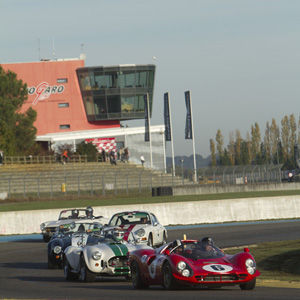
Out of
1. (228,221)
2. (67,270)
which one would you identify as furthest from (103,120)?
(67,270)

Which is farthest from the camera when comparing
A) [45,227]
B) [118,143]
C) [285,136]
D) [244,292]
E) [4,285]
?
[285,136]

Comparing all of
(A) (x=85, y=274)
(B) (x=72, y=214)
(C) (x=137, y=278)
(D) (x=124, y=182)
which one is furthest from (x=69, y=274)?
(D) (x=124, y=182)

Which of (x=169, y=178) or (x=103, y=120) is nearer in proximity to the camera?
(x=169, y=178)

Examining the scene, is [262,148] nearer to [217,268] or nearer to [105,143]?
Result: [105,143]

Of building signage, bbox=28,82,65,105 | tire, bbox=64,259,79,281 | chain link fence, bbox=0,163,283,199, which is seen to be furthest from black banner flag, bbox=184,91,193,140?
tire, bbox=64,259,79,281

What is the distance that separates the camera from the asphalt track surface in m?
11.0

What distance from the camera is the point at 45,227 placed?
87.0 ft

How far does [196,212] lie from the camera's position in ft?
111

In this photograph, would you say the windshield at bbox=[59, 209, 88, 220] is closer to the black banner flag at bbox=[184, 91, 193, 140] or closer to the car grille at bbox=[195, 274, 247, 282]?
the car grille at bbox=[195, 274, 247, 282]

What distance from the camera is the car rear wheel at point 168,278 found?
11398mm

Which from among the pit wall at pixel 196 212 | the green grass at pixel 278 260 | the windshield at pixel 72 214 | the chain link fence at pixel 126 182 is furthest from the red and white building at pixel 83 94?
the green grass at pixel 278 260

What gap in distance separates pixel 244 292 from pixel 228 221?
23.6 metres

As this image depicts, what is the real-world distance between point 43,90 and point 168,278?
71.9 m

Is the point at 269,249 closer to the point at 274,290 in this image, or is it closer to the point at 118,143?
the point at 274,290
